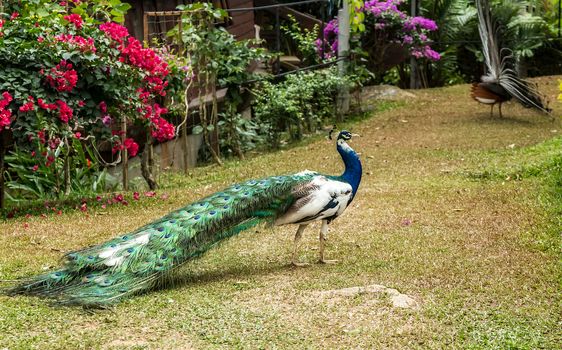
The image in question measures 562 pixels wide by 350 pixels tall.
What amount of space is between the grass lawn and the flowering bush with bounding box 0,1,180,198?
838 mm

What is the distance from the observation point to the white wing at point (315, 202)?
5.87 meters

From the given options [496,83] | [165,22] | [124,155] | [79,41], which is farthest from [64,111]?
[496,83]

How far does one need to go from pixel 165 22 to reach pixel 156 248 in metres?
6.34

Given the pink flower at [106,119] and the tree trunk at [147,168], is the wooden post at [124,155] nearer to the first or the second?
the tree trunk at [147,168]

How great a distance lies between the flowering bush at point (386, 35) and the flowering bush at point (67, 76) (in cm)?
615

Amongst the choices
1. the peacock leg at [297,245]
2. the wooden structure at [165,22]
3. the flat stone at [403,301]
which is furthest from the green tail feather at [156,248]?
the wooden structure at [165,22]

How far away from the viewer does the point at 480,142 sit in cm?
1135

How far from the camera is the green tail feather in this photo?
204 inches

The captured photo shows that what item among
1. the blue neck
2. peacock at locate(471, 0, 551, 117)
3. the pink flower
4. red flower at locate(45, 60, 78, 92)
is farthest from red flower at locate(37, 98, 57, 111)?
peacock at locate(471, 0, 551, 117)

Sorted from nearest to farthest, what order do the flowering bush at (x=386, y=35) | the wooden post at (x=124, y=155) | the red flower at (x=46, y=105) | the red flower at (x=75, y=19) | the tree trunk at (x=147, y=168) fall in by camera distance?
the red flower at (x=46, y=105) → the red flower at (x=75, y=19) → the wooden post at (x=124, y=155) → the tree trunk at (x=147, y=168) → the flowering bush at (x=386, y=35)

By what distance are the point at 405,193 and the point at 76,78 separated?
332 centimetres

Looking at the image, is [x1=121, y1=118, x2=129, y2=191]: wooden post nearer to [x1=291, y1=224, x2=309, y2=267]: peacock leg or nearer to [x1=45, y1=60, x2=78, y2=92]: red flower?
[x1=45, y1=60, x2=78, y2=92]: red flower

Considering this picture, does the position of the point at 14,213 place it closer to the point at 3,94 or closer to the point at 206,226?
the point at 3,94

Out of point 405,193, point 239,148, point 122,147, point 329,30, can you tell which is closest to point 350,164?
point 405,193
